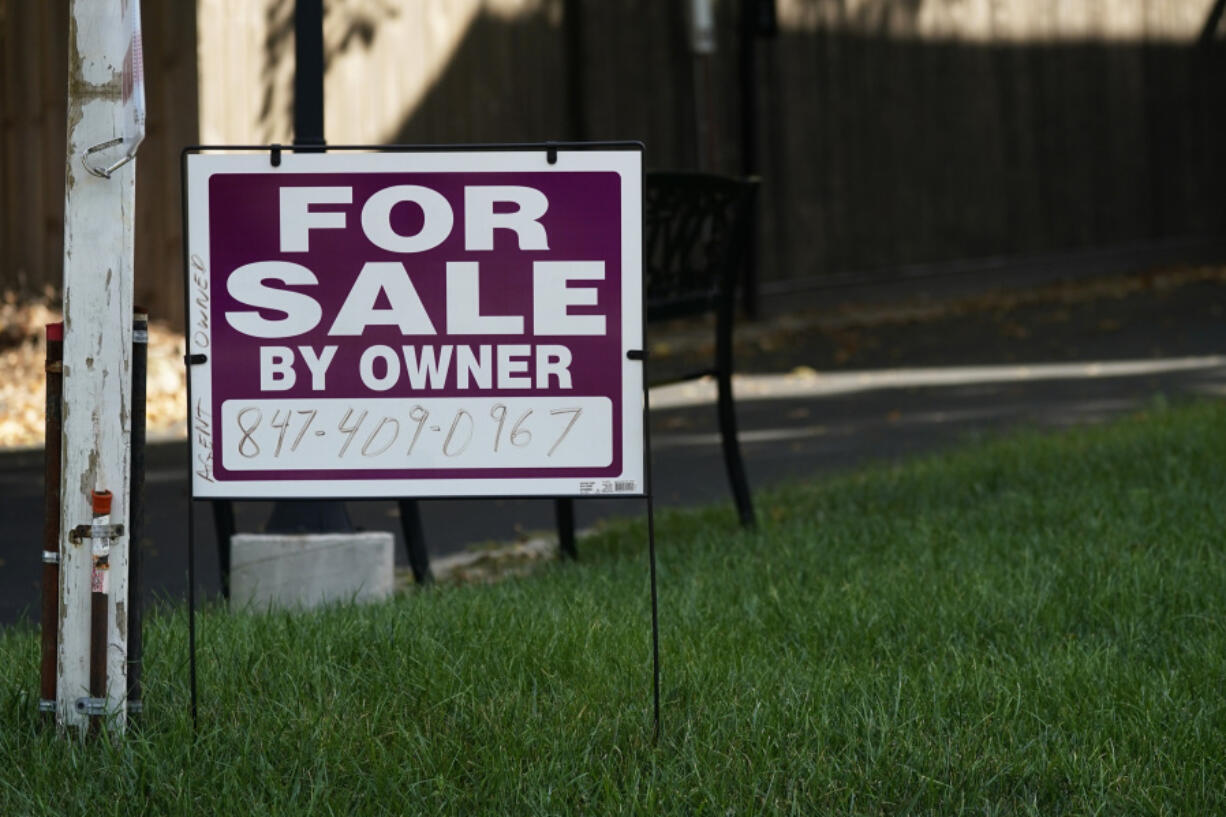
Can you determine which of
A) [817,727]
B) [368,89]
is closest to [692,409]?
[368,89]

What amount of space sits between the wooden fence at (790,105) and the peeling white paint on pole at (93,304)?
24.9 feet

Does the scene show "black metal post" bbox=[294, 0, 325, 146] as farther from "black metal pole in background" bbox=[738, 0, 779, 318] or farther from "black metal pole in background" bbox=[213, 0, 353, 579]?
"black metal pole in background" bbox=[738, 0, 779, 318]

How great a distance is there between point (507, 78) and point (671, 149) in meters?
1.63

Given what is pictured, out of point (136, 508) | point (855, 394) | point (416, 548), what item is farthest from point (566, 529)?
point (855, 394)

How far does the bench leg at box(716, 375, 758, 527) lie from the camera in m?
5.70

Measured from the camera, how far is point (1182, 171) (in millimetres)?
18000

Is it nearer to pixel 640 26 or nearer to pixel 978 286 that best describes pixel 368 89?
pixel 640 26

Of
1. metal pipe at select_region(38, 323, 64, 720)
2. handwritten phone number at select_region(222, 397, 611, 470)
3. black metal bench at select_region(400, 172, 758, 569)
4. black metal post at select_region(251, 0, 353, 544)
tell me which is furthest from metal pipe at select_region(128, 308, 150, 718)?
black metal bench at select_region(400, 172, 758, 569)

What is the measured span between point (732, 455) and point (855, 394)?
14.0 ft

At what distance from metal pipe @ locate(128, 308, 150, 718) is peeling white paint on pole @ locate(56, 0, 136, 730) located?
0.03 meters

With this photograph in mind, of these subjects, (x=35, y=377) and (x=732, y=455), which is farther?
(x=35, y=377)

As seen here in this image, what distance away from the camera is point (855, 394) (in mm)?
9867

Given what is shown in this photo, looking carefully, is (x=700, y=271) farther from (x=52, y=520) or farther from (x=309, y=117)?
(x=52, y=520)

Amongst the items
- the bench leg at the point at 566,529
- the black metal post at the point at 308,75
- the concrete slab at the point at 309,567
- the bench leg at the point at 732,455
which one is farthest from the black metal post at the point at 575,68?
the concrete slab at the point at 309,567
